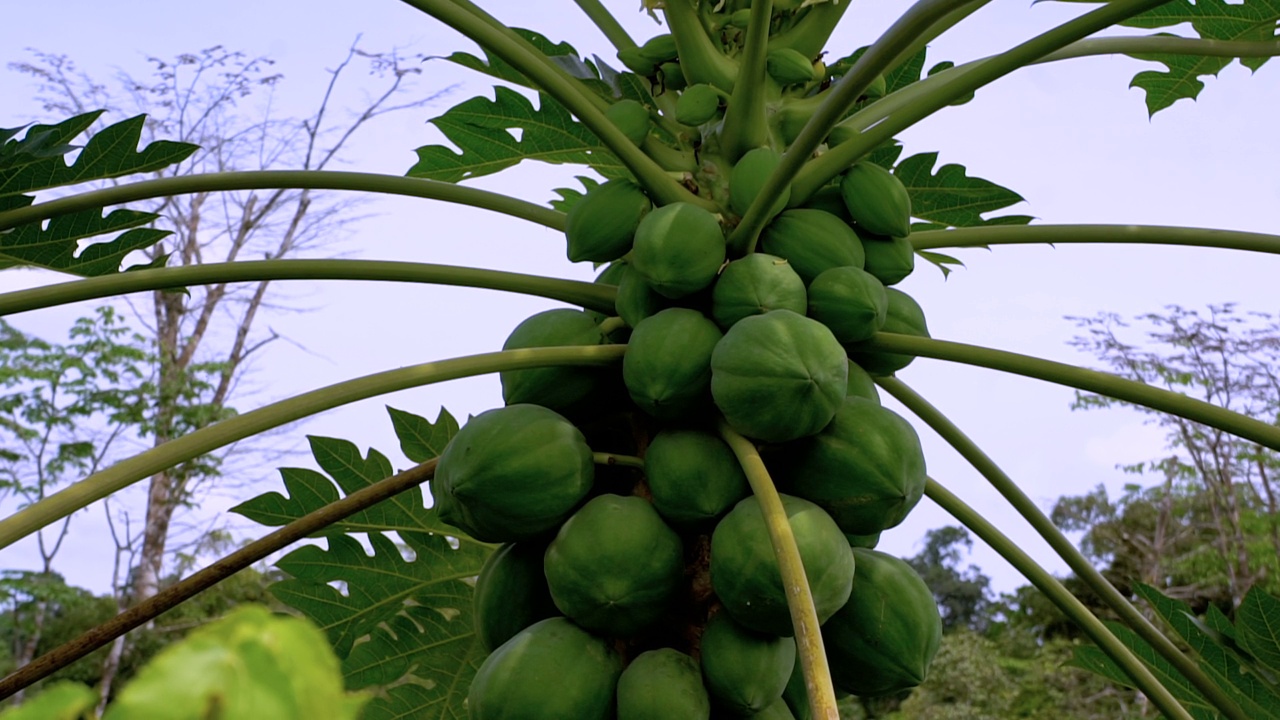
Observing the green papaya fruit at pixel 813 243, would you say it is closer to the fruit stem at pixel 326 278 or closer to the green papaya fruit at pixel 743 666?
the fruit stem at pixel 326 278

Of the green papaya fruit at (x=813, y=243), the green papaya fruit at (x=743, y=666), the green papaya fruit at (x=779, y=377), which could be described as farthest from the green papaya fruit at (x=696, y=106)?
the green papaya fruit at (x=743, y=666)

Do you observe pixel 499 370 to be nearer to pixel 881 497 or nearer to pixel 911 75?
pixel 881 497

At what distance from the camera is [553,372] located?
1.49 m

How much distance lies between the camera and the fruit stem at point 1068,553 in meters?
1.60

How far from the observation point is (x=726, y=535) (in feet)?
4.15

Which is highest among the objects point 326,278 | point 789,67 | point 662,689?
point 789,67

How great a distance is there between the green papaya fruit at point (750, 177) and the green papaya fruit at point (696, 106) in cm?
12

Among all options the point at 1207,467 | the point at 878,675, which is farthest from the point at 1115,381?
the point at 1207,467

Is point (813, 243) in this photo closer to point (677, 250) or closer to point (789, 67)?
point (677, 250)

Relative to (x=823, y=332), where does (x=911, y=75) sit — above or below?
above

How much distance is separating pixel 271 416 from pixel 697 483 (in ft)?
1.66

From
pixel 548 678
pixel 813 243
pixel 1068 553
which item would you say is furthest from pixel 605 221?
pixel 1068 553

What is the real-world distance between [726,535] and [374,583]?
2.43 ft

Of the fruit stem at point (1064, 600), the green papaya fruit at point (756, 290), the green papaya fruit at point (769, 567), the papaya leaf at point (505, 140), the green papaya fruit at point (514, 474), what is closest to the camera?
the green papaya fruit at point (769, 567)
